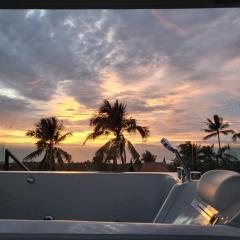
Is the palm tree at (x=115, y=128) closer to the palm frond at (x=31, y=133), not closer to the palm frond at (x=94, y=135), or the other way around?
the palm frond at (x=94, y=135)

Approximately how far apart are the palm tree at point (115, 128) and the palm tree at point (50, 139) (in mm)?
745

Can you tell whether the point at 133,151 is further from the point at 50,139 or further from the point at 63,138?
the point at 50,139

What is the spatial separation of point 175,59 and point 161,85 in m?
1.41

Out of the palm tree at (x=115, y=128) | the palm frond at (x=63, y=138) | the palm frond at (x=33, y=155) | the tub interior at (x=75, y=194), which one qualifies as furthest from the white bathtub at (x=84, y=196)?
the palm frond at (x=63, y=138)

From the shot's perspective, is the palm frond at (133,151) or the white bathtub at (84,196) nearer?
the white bathtub at (84,196)

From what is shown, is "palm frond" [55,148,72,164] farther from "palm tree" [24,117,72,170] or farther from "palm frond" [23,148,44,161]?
"palm frond" [23,148,44,161]

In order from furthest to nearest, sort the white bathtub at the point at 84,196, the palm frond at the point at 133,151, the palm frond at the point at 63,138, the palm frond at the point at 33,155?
the palm frond at the point at 63,138 < the palm frond at the point at 133,151 < the palm frond at the point at 33,155 < the white bathtub at the point at 84,196

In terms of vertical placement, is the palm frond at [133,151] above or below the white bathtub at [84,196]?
above

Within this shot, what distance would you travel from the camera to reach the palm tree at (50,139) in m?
9.56

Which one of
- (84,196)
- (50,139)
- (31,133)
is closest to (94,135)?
(50,139)
